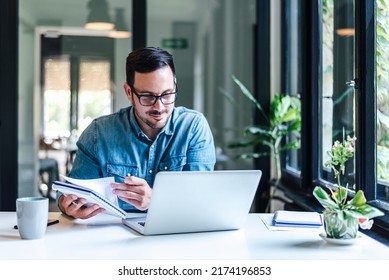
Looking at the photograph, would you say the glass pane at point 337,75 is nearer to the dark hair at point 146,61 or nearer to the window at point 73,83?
the dark hair at point 146,61

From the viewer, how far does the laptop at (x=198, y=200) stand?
145 centimetres

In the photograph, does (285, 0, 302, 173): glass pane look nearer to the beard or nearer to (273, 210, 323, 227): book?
the beard

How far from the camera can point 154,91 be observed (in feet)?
6.70

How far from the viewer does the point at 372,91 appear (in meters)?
2.07

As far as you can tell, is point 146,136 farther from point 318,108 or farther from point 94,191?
point 318,108

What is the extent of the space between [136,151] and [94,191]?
0.55 metres

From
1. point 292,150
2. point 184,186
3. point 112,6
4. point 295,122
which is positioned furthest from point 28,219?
point 112,6

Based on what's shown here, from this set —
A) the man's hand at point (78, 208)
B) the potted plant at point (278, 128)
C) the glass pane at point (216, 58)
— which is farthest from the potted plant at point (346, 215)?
the glass pane at point (216, 58)

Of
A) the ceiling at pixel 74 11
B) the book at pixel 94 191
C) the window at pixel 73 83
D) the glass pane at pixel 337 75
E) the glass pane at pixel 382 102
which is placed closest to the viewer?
the book at pixel 94 191

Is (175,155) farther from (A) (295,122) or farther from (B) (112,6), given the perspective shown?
(B) (112,6)

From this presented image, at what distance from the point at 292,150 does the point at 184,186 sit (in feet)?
7.98

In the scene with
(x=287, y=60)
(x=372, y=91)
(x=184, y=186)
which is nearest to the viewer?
(x=184, y=186)

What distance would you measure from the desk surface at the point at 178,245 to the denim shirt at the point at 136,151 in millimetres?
447

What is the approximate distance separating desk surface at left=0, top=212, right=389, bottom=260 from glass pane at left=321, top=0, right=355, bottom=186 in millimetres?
930
